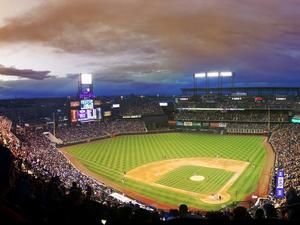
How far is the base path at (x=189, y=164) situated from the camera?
94.0 feet

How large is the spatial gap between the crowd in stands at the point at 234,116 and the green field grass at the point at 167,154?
785cm

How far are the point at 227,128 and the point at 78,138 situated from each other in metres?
30.6

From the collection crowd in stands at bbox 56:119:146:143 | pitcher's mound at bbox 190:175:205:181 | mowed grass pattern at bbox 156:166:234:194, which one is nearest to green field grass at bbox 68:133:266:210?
mowed grass pattern at bbox 156:166:234:194

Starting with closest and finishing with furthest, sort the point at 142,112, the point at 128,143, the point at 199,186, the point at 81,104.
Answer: the point at 199,186
the point at 128,143
the point at 81,104
the point at 142,112

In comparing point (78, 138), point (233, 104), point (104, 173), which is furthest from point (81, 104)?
point (233, 104)

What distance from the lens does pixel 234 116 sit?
72625 millimetres

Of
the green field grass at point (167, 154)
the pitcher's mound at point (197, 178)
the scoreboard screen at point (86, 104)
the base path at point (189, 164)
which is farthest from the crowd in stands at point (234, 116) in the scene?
the pitcher's mound at point (197, 178)

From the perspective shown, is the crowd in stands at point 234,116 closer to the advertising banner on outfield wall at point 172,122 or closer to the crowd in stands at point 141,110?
the advertising banner on outfield wall at point 172,122

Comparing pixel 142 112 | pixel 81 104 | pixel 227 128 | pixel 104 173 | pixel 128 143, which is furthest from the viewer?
pixel 142 112

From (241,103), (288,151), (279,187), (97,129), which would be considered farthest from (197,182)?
(241,103)

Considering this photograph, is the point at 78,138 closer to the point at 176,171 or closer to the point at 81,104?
the point at 81,104

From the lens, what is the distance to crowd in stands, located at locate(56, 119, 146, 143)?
203 ft

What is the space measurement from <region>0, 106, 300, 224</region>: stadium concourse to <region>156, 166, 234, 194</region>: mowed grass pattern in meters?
5.46

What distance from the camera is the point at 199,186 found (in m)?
30.9
